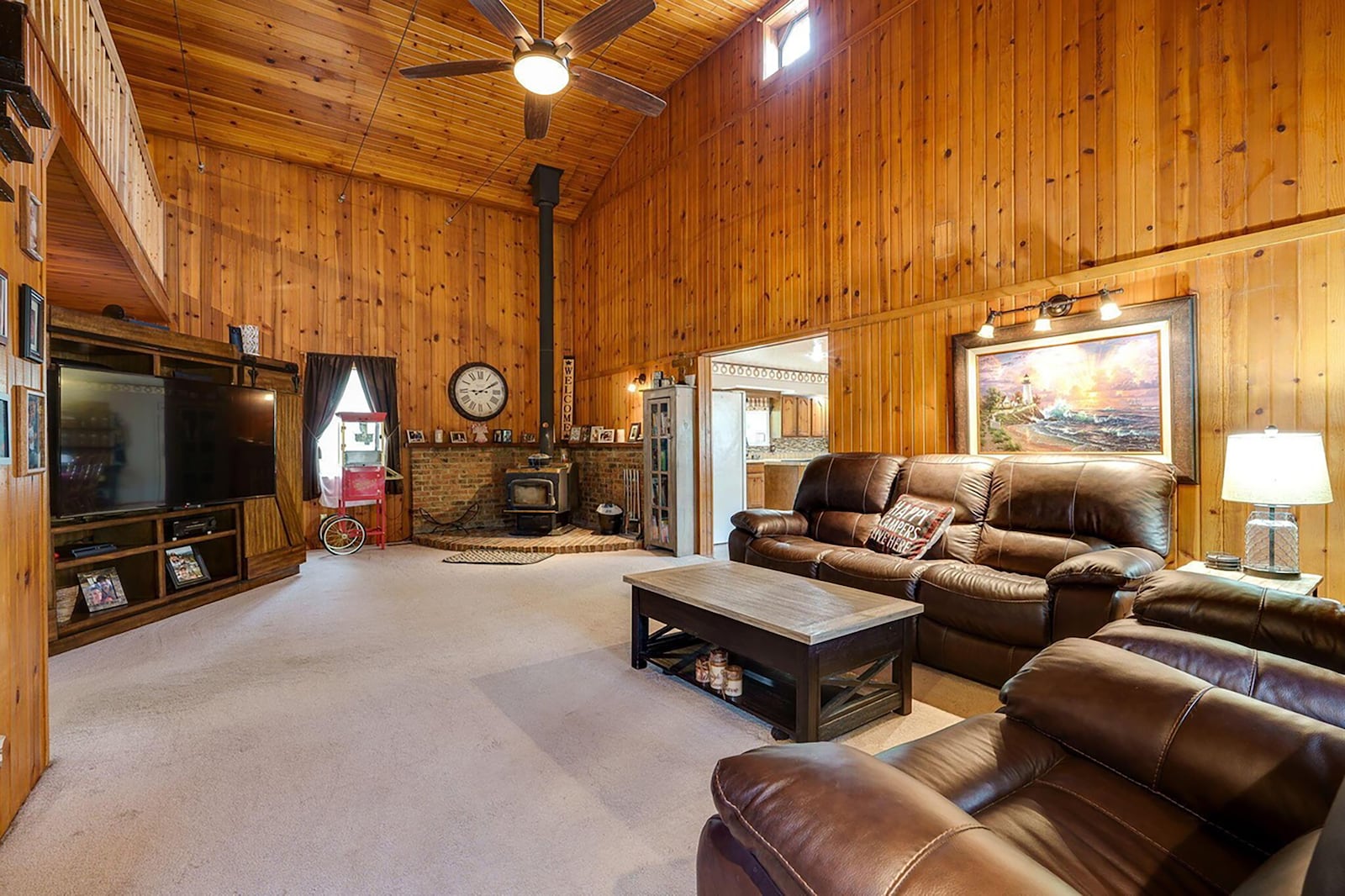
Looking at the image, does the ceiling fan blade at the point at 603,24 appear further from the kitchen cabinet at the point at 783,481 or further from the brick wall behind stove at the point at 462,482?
the brick wall behind stove at the point at 462,482

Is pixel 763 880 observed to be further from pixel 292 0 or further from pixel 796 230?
pixel 292 0

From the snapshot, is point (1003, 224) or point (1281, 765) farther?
point (1003, 224)

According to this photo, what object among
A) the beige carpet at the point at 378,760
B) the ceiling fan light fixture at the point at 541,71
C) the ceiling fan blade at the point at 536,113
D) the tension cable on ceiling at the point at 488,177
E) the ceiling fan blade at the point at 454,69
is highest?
the tension cable on ceiling at the point at 488,177

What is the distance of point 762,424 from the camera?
29.3 ft

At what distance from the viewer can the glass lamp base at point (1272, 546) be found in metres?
2.52

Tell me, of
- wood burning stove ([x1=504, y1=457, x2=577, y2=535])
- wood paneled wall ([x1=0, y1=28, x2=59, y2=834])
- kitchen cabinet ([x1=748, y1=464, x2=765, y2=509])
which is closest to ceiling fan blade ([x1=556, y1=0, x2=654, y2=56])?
wood paneled wall ([x1=0, y1=28, x2=59, y2=834])

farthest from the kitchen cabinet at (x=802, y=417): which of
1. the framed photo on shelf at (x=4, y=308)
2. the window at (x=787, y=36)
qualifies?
the framed photo on shelf at (x=4, y=308)

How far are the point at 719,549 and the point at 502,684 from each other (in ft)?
13.1

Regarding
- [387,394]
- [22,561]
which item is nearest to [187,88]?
[387,394]

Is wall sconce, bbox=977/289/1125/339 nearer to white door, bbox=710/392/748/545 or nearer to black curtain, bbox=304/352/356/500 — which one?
white door, bbox=710/392/748/545

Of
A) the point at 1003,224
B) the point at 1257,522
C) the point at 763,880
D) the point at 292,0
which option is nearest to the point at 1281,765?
the point at 763,880

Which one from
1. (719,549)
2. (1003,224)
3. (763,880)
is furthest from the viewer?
(719,549)

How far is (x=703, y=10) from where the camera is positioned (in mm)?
5652

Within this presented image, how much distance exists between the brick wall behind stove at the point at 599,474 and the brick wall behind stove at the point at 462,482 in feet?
2.68
